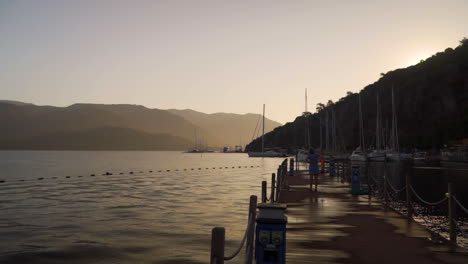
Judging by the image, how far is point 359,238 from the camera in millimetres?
11594

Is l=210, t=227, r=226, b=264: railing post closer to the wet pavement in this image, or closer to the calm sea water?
the wet pavement

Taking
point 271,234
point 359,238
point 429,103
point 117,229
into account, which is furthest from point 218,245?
point 429,103

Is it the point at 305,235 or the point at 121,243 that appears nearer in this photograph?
the point at 305,235

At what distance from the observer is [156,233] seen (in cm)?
1464

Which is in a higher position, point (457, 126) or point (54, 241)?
point (457, 126)

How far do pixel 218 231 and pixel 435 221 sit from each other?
15614 millimetres

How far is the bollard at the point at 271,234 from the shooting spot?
22.7ft

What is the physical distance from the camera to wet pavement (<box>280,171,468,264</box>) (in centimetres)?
960

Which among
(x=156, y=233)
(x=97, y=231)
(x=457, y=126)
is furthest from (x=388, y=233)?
(x=457, y=126)

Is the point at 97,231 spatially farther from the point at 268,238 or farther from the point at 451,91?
the point at 451,91

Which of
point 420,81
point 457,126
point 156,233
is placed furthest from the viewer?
point 420,81

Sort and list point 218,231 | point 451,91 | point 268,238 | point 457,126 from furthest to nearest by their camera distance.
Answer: point 451,91 → point 457,126 → point 268,238 → point 218,231

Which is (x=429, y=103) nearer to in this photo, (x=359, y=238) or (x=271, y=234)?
(x=359, y=238)

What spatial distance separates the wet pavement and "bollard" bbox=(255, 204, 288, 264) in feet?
8.27
